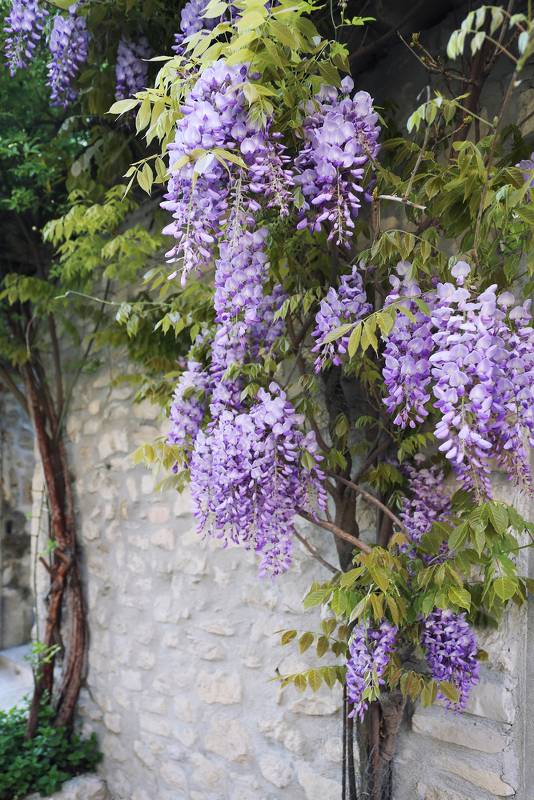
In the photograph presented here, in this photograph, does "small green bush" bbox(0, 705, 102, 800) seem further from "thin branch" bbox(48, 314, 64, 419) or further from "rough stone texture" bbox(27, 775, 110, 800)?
"thin branch" bbox(48, 314, 64, 419)

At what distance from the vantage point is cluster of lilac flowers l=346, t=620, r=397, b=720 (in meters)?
1.41

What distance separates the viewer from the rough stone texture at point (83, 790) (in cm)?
272

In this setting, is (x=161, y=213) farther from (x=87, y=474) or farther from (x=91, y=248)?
(x=87, y=474)

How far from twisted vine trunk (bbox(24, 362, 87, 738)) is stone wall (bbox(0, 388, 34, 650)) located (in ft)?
2.99

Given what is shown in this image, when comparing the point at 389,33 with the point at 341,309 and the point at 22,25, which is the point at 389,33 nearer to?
the point at 341,309

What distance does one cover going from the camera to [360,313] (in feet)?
4.50

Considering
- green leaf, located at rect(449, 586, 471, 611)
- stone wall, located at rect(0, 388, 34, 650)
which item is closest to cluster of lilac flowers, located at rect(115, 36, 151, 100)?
green leaf, located at rect(449, 586, 471, 611)

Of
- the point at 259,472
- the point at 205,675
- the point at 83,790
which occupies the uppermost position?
the point at 259,472

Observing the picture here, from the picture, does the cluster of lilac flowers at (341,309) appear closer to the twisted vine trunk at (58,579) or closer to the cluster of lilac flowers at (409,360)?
the cluster of lilac flowers at (409,360)

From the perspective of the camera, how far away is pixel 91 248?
2277mm

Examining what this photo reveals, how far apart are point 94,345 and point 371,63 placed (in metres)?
1.76

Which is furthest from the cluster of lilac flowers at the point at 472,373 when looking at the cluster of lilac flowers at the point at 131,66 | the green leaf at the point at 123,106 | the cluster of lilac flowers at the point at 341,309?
the cluster of lilac flowers at the point at 131,66

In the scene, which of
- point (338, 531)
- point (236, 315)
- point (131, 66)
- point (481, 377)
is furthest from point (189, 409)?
point (131, 66)

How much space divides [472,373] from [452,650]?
0.70 meters
